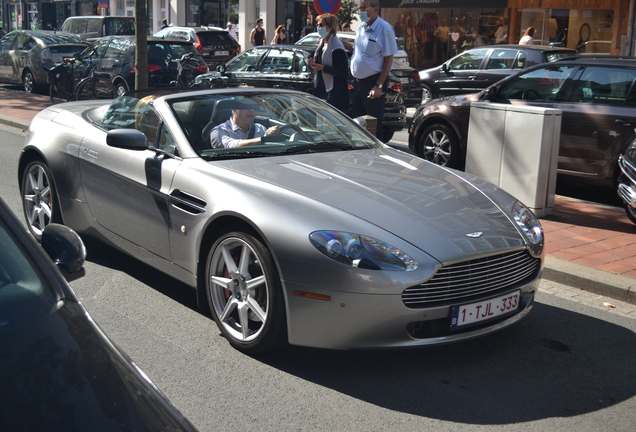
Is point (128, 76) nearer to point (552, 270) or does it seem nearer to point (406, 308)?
point (552, 270)

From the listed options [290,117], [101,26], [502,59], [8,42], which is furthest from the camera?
[101,26]

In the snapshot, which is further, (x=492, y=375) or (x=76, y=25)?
(x=76, y=25)

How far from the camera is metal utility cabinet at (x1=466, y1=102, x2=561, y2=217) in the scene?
7215mm

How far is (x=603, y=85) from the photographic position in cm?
838

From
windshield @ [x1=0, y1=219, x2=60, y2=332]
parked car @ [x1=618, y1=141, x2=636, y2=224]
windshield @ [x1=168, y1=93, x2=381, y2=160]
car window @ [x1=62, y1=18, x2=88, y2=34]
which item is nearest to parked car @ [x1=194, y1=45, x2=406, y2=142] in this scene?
parked car @ [x1=618, y1=141, x2=636, y2=224]

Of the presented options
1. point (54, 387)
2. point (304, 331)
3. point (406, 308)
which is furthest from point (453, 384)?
point (54, 387)

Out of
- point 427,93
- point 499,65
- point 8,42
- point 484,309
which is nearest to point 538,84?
point 484,309

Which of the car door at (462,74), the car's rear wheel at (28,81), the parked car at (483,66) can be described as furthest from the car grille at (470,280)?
the car's rear wheel at (28,81)

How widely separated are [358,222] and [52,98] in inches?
550

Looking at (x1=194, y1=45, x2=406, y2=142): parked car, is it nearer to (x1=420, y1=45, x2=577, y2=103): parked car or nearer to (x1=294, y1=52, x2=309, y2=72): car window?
(x1=294, y1=52, x2=309, y2=72): car window

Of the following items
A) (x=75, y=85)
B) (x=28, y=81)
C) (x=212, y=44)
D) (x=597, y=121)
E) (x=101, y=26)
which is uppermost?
(x=101, y=26)

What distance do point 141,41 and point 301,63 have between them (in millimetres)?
2886

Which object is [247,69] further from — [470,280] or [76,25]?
[76,25]

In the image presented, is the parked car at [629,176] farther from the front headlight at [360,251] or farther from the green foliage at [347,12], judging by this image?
the green foliage at [347,12]
